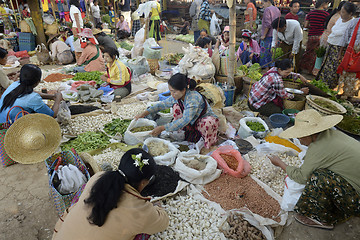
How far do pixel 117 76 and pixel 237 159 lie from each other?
3170 millimetres

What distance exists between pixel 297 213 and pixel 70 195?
2.26 m

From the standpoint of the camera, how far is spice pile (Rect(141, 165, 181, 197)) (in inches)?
103

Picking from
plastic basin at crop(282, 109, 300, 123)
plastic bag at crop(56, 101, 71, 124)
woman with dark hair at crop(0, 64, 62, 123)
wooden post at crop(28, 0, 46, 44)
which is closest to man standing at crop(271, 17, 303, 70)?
plastic basin at crop(282, 109, 300, 123)

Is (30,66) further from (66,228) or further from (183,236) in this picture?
(183,236)

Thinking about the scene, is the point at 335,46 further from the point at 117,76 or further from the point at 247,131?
the point at 117,76

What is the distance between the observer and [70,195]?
89.2 inches

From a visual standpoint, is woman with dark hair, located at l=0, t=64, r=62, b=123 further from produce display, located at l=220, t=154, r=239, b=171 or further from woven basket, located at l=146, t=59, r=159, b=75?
woven basket, located at l=146, t=59, r=159, b=75

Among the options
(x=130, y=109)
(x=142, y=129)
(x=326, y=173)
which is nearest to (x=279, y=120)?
(x=326, y=173)

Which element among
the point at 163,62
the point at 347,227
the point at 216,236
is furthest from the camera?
the point at 163,62

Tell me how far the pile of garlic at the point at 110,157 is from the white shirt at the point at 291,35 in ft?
16.7

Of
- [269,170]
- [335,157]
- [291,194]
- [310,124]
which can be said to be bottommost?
[269,170]

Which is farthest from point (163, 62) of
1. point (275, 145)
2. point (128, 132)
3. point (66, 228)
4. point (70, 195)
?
point (66, 228)

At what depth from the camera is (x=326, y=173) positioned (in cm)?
212

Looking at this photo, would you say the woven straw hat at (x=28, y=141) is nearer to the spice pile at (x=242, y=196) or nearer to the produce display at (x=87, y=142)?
the produce display at (x=87, y=142)
